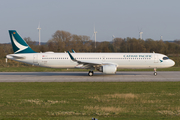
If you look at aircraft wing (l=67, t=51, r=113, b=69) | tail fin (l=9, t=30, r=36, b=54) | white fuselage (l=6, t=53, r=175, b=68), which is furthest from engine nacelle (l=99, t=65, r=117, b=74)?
tail fin (l=9, t=30, r=36, b=54)

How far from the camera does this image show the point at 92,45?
311 ft

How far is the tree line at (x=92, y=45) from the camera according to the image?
254ft

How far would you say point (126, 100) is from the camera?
49.1 ft

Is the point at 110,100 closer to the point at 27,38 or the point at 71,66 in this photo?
the point at 71,66

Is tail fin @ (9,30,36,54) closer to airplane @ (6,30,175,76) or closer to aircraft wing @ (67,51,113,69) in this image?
airplane @ (6,30,175,76)

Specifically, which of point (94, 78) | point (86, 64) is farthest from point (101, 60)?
point (94, 78)

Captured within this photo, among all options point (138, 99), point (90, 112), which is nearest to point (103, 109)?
point (90, 112)

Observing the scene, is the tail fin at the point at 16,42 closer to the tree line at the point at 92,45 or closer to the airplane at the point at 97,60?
the airplane at the point at 97,60

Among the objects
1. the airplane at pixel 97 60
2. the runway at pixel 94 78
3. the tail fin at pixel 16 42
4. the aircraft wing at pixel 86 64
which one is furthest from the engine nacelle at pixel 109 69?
the tail fin at pixel 16 42

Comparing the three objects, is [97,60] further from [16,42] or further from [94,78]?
[16,42]

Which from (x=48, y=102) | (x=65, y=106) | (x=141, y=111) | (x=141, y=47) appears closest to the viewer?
(x=141, y=111)

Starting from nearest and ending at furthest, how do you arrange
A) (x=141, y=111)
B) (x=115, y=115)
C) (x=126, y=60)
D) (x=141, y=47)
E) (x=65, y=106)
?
(x=115, y=115)
(x=141, y=111)
(x=65, y=106)
(x=126, y=60)
(x=141, y=47)

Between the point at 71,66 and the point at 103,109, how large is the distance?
61.4ft

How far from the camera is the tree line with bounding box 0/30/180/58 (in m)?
77.3
